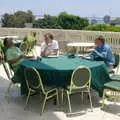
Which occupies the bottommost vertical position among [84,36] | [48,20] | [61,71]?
[48,20]

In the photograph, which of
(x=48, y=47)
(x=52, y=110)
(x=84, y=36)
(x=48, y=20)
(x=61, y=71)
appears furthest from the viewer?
(x=48, y=20)

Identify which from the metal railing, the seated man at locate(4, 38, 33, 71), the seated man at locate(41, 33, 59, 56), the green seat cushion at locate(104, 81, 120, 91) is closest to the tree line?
the metal railing

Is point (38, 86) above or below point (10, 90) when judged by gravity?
above

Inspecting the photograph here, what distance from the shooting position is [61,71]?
5.50 metres

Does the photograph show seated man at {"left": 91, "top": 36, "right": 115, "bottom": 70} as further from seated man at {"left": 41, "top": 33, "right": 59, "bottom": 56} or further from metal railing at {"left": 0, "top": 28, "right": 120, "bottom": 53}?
metal railing at {"left": 0, "top": 28, "right": 120, "bottom": 53}

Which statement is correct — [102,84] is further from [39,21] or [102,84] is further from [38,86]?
[39,21]

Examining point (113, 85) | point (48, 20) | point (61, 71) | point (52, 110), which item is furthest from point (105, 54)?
point (48, 20)

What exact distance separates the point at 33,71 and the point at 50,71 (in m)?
0.29

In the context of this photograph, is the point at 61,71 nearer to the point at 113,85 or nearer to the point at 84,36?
the point at 113,85

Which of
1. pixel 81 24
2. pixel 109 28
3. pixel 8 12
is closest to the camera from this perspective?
pixel 109 28

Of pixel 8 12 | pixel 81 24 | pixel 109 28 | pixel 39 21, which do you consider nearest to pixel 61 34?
pixel 109 28

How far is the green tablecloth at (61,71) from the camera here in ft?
18.2

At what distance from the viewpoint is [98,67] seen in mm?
5770

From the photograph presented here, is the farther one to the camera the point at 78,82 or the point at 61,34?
the point at 61,34
